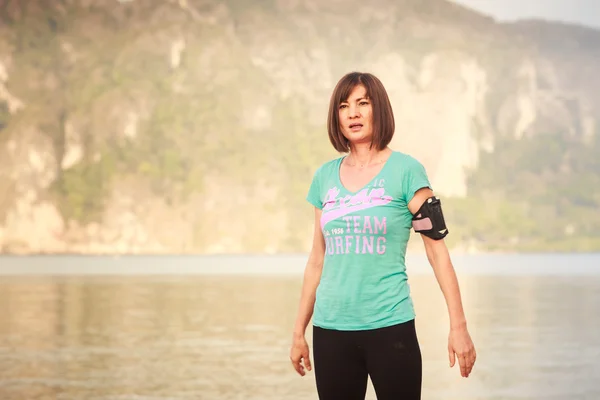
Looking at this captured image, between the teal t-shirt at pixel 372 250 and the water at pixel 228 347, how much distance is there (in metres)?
4.14

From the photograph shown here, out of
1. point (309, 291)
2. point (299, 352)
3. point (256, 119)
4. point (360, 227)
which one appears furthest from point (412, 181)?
point (256, 119)

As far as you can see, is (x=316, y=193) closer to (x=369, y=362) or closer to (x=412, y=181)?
(x=412, y=181)

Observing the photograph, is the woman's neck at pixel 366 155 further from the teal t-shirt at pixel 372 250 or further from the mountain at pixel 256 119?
the mountain at pixel 256 119

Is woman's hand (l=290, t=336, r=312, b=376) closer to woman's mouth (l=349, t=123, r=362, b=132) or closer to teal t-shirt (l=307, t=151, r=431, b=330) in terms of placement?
teal t-shirt (l=307, t=151, r=431, b=330)

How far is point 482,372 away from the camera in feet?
25.7

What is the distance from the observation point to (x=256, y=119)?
107688mm

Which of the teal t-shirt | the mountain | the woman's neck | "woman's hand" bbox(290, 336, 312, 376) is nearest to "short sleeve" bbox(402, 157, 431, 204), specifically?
the teal t-shirt

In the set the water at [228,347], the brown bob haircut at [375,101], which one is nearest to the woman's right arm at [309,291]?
the brown bob haircut at [375,101]

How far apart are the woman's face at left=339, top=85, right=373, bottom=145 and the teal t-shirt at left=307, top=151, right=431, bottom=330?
0.12 m

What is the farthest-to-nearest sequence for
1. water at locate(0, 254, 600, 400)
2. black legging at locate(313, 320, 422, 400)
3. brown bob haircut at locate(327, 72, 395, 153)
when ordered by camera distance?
water at locate(0, 254, 600, 400)
brown bob haircut at locate(327, 72, 395, 153)
black legging at locate(313, 320, 422, 400)

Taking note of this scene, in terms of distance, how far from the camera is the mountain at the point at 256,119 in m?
92.6

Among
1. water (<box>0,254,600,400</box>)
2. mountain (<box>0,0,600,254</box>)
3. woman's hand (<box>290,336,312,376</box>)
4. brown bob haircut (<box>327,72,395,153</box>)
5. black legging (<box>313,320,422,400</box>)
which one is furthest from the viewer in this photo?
mountain (<box>0,0,600,254</box>)

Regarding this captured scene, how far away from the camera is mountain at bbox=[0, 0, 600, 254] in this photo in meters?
92.6

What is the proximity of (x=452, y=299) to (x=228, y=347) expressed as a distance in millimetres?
7382
